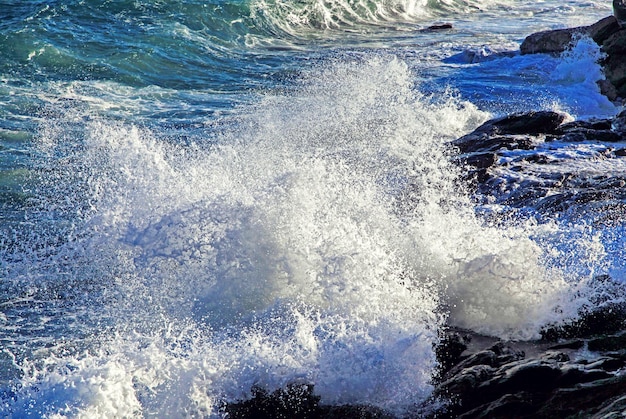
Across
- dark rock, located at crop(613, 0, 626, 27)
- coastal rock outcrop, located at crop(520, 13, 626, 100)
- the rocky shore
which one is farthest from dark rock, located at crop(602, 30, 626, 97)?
the rocky shore

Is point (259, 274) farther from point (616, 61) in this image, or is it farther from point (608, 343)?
point (616, 61)

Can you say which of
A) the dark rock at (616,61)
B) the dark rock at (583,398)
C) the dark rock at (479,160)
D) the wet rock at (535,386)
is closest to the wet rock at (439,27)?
the dark rock at (616,61)

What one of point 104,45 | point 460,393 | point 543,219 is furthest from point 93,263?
point 104,45

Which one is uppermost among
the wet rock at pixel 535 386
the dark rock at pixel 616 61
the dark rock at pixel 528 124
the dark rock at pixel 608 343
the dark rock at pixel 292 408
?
the dark rock at pixel 616 61

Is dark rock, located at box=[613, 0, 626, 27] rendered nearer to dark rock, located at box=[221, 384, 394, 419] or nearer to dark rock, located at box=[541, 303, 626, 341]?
→ dark rock, located at box=[541, 303, 626, 341]

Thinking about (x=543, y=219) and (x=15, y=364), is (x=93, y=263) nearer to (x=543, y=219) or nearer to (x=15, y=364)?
(x=15, y=364)

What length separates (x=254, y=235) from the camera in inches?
262

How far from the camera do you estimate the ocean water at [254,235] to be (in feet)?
15.9

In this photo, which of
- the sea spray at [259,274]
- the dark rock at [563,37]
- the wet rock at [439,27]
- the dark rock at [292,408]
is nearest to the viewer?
the dark rock at [292,408]

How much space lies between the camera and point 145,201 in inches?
309

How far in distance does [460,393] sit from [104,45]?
41.7 feet

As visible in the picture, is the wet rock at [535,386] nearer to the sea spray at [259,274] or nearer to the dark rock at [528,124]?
the sea spray at [259,274]

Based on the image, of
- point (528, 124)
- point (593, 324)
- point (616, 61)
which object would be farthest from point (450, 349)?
point (616, 61)

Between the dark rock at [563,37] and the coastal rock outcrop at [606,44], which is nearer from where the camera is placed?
the coastal rock outcrop at [606,44]
